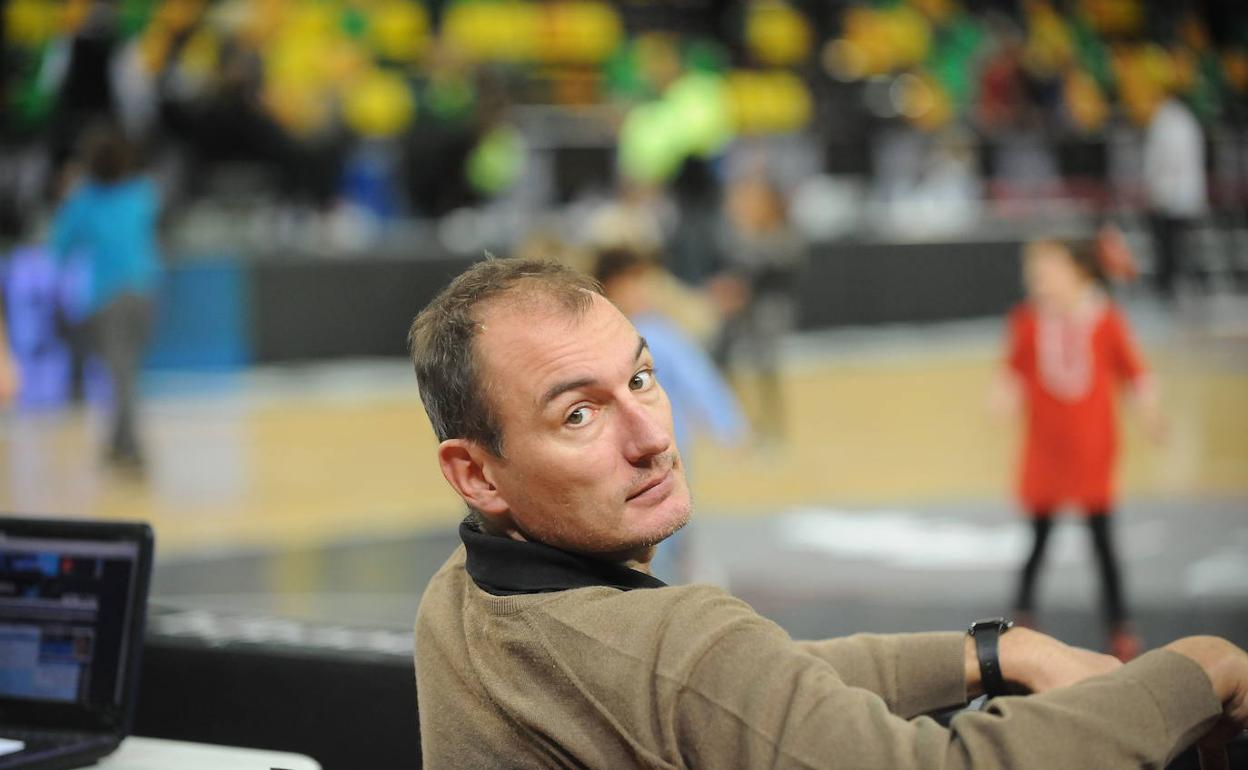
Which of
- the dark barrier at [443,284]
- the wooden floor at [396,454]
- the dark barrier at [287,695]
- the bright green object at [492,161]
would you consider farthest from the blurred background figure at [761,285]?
the dark barrier at [287,695]

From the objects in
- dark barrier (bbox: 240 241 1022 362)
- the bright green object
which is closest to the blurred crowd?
the bright green object

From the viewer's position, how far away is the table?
1.94 meters

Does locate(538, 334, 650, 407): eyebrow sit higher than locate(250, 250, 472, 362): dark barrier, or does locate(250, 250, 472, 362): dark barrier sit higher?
locate(538, 334, 650, 407): eyebrow

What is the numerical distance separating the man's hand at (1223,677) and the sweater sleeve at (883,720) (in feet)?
0.10

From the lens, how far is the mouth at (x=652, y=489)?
1.50 m

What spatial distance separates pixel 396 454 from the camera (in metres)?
8.57

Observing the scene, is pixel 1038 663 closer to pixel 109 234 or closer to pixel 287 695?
pixel 287 695

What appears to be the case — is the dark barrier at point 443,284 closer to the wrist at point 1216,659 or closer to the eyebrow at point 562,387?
the eyebrow at point 562,387

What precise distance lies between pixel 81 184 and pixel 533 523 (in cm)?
728

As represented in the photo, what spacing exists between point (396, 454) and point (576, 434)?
23.6 ft

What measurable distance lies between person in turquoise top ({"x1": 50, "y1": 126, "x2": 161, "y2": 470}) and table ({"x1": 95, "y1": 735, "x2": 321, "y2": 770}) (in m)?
6.26

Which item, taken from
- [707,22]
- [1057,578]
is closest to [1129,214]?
[707,22]

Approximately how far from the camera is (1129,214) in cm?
1542

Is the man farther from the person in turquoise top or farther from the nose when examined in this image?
the person in turquoise top
